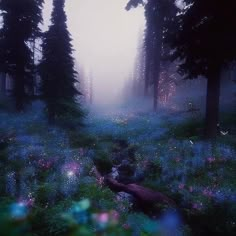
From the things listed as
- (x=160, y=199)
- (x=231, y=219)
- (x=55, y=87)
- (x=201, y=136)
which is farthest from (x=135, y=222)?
(x=55, y=87)

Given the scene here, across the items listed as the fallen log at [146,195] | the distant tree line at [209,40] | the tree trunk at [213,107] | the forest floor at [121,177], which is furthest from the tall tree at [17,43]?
the fallen log at [146,195]

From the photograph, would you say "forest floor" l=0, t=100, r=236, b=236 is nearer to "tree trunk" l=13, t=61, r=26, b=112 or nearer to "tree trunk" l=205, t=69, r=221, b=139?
"tree trunk" l=205, t=69, r=221, b=139

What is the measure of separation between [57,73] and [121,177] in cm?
1360

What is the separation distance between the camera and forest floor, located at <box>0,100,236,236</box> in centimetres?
789

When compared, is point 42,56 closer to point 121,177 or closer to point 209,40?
point 209,40

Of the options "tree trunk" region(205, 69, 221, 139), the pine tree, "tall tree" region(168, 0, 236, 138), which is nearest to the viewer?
"tall tree" region(168, 0, 236, 138)

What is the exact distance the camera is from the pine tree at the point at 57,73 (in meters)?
23.8

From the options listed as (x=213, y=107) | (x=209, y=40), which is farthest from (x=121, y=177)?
(x=209, y=40)

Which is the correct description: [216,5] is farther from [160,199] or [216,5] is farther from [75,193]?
[75,193]

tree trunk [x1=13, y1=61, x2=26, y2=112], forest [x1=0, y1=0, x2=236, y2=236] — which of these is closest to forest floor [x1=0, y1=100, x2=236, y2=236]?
forest [x1=0, y1=0, x2=236, y2=236]

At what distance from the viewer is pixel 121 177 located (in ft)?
43.7

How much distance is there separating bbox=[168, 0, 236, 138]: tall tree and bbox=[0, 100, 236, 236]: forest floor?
2909mm

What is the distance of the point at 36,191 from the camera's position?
943 cm

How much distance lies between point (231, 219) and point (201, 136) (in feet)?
28.8
